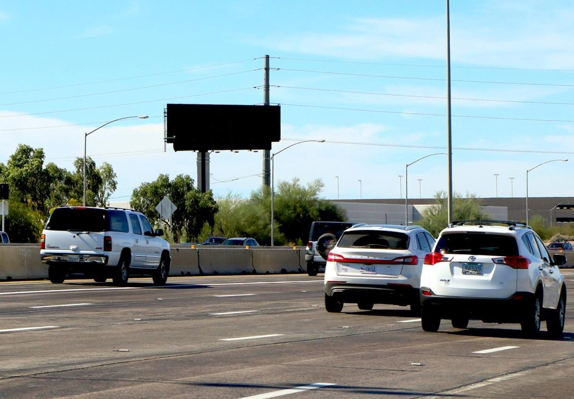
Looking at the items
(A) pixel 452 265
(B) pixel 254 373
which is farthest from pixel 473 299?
(B) pixel 254 373

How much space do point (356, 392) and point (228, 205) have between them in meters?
93.1

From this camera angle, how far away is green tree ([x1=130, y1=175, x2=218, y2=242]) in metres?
99.2

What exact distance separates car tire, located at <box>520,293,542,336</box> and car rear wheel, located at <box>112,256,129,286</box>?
14.8m

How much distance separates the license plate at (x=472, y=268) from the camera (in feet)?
55.8

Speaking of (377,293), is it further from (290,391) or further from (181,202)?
(181,202)

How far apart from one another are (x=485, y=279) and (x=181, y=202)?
85688mm

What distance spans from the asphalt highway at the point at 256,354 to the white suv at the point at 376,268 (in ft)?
1.47

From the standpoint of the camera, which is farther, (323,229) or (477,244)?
(323,229)

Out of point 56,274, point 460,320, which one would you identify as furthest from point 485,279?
point 56,274

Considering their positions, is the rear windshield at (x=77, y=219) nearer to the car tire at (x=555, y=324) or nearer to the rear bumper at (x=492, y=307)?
the rear bumper at (x=492, y=307)

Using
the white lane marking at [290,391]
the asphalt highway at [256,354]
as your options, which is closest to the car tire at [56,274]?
the asphalt highway at [256,354]

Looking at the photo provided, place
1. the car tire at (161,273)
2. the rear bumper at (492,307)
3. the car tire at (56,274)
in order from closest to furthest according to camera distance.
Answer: the rear bumper at (492,307)
the car tire at (56,274)
the car tire at (161,273)

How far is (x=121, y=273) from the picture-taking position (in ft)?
97.8

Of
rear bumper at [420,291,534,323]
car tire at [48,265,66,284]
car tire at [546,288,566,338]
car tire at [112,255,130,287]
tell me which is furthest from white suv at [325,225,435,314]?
car tire at [48,265,66,284]
